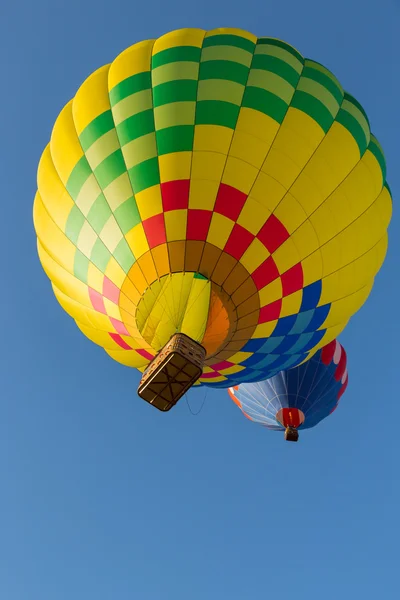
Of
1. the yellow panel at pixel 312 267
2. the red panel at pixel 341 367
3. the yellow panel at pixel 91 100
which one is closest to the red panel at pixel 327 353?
the red panel at pixel 341 367

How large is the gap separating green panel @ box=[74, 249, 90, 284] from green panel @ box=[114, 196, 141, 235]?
66cm

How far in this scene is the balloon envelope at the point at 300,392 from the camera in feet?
37.4

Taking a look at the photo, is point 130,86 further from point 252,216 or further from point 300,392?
point 300,392

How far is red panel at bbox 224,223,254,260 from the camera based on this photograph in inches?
267

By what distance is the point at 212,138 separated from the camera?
22.4 feet

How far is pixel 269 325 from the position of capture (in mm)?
7289

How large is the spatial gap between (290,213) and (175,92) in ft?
5.94

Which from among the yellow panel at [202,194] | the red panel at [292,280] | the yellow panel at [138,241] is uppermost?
the red panel at [292,280]

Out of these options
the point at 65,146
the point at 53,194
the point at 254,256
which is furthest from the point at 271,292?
the point at 65,146

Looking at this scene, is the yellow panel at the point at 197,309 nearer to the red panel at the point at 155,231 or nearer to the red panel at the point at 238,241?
the red panel at the point at 238,241

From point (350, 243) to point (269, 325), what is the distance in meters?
1.32

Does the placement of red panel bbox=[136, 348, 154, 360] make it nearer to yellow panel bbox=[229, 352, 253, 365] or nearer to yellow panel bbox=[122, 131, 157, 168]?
yellow panel bbox=[229, 352, 253, 365]

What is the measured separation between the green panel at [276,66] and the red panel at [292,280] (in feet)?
7.00

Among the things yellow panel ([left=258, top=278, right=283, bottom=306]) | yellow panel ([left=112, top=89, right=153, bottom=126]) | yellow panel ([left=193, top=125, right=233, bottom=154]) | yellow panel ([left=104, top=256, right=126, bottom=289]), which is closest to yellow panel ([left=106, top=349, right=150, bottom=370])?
yellow panel ([left=104, top=256, right=126, bottom=289])
